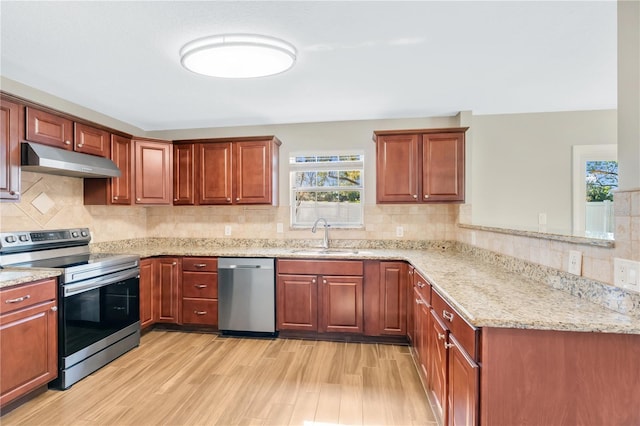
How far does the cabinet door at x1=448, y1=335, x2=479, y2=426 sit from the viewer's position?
1.26 meters

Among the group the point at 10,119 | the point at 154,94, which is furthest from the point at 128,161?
the point at 10,119

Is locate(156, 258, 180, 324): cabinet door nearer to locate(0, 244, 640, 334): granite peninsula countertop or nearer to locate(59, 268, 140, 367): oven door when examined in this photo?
locate(59, 268, 140, 367): oven door

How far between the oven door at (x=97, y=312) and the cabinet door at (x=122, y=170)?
2.69ft

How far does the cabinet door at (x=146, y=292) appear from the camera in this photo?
3184 mm

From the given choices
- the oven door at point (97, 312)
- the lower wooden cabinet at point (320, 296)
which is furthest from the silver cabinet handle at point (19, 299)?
the lower wooden cabinet at point (320, 296)

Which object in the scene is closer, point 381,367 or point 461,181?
point 381,367

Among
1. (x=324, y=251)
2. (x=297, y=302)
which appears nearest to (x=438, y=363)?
(x=297, y=302)

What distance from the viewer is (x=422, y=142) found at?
3.25m

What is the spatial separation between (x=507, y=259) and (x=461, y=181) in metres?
1.17

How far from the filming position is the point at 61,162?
8.23 ft

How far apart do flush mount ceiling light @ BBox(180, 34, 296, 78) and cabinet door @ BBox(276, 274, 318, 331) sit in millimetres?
1932

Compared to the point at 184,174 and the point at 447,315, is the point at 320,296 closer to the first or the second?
the point at 447,315

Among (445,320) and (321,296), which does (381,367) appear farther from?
(445,320)

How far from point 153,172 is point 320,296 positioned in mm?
2301
